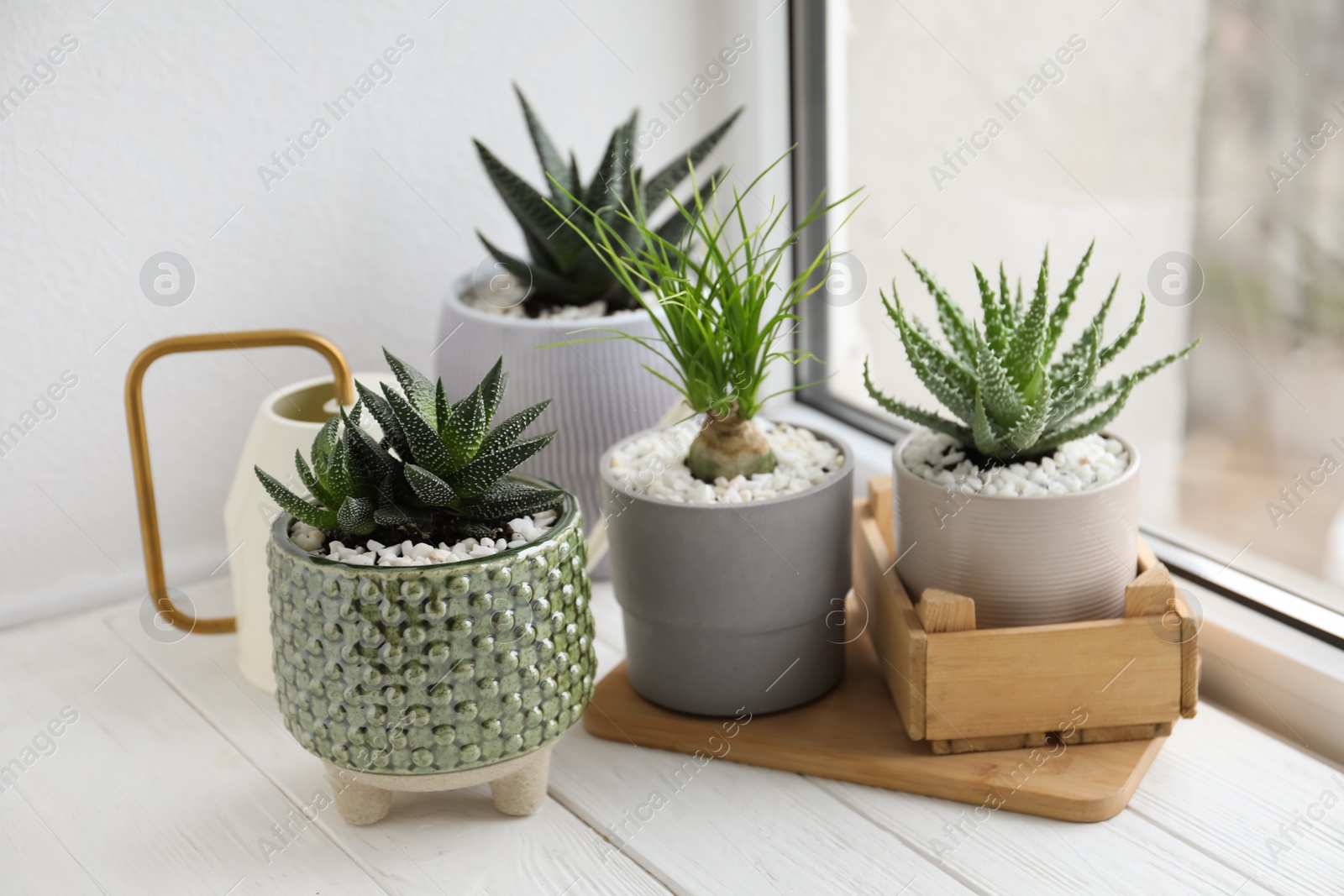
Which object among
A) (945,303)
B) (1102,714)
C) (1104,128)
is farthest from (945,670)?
(1104,128)

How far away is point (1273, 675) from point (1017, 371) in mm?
270

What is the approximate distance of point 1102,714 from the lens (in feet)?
2.30

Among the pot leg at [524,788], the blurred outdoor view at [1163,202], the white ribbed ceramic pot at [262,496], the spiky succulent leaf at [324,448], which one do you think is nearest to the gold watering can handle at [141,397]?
the white ribbed ceramic pot at [262,496]

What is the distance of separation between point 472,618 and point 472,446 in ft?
0.30

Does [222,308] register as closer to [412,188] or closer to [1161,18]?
[412,188]

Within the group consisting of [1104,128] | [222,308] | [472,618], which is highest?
[1104,128]

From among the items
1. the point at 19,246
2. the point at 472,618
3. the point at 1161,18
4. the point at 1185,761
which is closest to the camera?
the point at 472,618

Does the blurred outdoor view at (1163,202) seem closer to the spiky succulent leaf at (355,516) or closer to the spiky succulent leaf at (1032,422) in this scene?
the spiky succulent leaf at (1032,422)

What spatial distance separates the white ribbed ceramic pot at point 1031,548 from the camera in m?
0.69

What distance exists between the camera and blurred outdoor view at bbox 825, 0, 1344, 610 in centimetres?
89

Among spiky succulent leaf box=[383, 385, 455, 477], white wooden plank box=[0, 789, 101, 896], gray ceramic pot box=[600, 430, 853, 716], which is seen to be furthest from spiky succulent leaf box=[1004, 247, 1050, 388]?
white wooden plank box=[0, 789, 101, 896]

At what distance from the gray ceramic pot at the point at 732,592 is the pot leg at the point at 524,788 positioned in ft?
0.38

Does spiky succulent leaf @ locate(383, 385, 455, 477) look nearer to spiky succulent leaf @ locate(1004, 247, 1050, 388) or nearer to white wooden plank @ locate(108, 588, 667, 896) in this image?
white wooden plank @ locate(108, 588, 667, 896)

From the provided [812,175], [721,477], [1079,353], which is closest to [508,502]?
[721,477]
